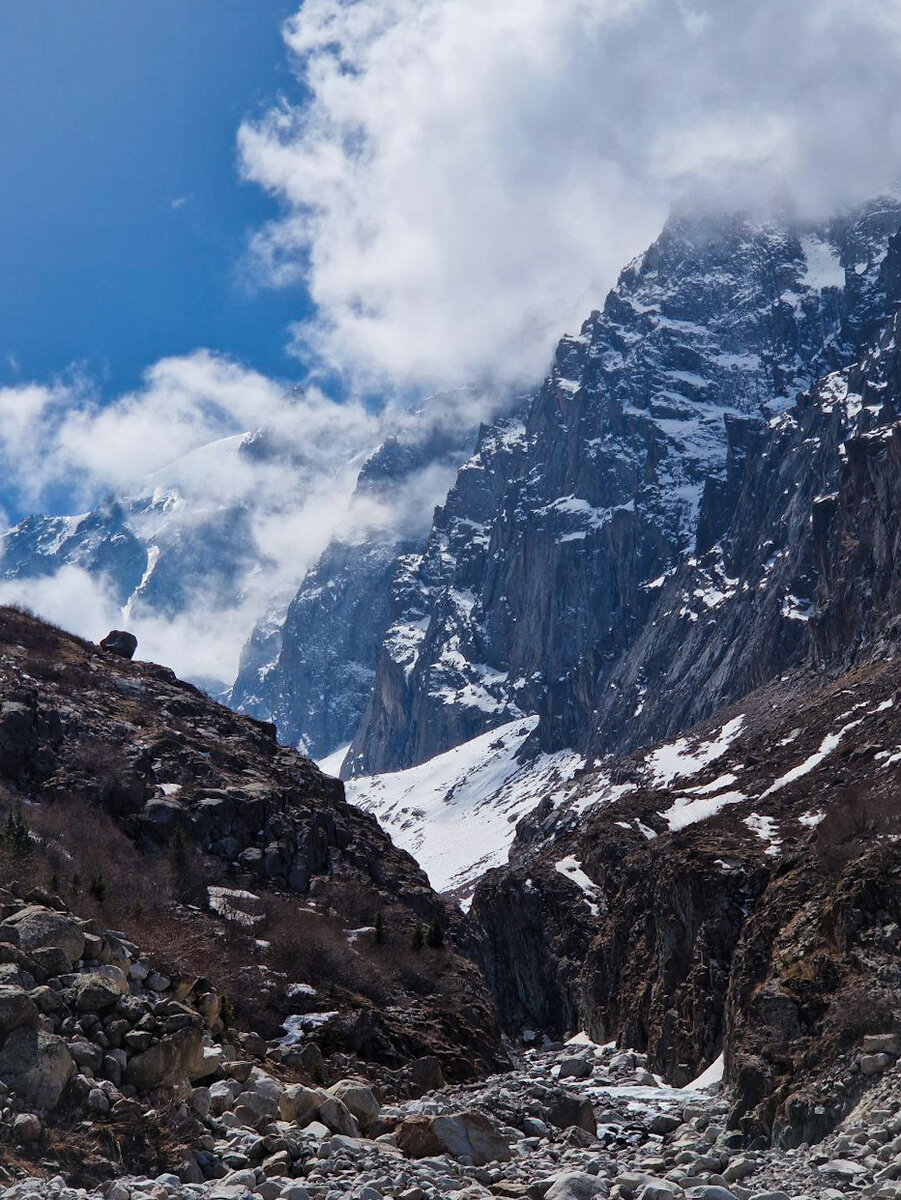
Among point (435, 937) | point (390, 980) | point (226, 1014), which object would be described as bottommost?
point (226, 1014)

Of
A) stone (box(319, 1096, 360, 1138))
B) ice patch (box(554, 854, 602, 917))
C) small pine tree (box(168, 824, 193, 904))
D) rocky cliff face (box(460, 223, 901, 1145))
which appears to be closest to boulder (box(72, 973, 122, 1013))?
stone (box(319, 1096, 360, 1138))

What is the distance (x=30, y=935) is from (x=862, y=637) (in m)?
171

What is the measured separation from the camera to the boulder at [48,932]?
23.8m

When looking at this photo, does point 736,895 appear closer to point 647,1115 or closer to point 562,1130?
point 647,1115

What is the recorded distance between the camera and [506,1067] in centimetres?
5794

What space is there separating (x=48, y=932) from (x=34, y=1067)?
406 centimetres

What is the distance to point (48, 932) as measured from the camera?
24.0 meters

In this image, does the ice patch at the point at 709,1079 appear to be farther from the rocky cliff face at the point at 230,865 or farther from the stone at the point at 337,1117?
the stone at the point at 337,1117

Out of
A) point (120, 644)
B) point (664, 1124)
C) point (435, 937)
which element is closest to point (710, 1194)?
Answer: point (664, 1124)

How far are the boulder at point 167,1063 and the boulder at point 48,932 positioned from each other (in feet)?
7.50

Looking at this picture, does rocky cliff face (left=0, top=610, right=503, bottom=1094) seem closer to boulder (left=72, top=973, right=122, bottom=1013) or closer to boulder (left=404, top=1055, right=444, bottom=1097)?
boulder (left=404, top=1055, right=444, bottom=1097)

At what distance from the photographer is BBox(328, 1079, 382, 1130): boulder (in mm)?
27031

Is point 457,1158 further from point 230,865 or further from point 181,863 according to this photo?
point 230,865

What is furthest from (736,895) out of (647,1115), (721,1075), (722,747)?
(722,747)
